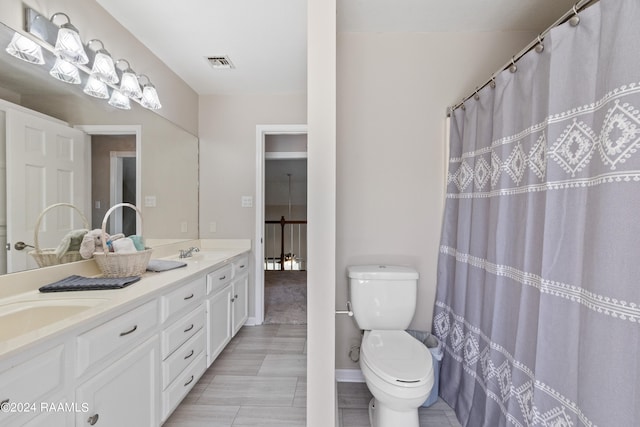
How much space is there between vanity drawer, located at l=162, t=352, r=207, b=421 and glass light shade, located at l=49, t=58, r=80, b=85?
5.76 feet

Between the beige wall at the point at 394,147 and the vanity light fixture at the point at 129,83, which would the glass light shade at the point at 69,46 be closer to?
the vanity light fixture at the point at 129,83

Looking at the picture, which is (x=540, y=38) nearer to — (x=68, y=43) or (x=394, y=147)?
(x=394, y=147)

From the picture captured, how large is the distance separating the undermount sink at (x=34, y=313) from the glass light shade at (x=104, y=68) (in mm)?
1320

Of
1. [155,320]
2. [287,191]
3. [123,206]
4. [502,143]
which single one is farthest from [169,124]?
[287,191]

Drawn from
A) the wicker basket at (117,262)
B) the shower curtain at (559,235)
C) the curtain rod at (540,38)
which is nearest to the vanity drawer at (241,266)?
the wicker basket at (117,262)

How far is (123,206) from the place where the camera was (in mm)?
1940

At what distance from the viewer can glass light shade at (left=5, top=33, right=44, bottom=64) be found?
→ 1247 millimetres

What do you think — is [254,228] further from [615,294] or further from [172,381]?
[615,294]

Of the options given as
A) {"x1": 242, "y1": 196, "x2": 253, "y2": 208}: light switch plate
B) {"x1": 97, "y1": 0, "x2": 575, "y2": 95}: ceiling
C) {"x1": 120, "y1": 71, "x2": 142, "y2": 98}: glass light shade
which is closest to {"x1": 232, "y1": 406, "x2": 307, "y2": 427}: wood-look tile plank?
{"x1": 242, "y1": 196, "x2": 253, "y2": 208}: light switch plate

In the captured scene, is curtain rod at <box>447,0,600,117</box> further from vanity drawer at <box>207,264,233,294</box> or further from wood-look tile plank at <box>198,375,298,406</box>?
wood-look tile plank at <box>198,375,298,406</box>

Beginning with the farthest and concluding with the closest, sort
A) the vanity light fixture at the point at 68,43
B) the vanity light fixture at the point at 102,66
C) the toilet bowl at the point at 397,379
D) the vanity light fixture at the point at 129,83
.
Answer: the vanity light fixture at the point at 129,83 → the vanity light fixture at the point at 102,66 → the vanity light fixture at the point at 68,43 → the toilet bowl at the point at 397,379

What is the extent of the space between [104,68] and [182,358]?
1821 millimetres

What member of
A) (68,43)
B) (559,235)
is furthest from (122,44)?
(559,235)

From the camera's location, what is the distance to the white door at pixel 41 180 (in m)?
1.25
